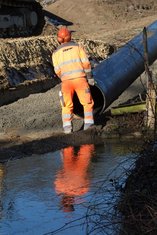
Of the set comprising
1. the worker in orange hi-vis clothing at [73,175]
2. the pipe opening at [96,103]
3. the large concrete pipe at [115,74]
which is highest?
the large concrete pipe at [115,74]

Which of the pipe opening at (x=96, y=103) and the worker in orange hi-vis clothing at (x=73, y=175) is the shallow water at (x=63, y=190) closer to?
the worker in orange hi-vis clothing at (x=73, y=175)

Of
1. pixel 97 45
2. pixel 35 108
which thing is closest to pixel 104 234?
pixel 35 108

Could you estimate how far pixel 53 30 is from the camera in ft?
94.8

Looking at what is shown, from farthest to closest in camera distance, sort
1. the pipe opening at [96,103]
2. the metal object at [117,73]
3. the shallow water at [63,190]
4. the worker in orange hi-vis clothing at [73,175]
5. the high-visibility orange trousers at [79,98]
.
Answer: the pipe opening at [96,103] → the metal object at [117,73] → the high-visibility orange trousers at [79,98] → the worker in orange hi-vis clothing at [73,175] → the shallow water at [63,190]

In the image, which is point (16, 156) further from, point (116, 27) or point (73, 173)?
point (116, 27)

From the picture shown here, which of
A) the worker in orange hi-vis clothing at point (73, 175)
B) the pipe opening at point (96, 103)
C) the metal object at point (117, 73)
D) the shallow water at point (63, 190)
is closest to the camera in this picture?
the shallow water at point (63, 190)

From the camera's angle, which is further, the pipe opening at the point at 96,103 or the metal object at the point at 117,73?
the pipe opening at the point at 96,103

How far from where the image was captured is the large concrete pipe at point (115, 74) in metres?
10.1

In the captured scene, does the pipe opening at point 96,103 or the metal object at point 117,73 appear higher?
the metal object at point 117,73

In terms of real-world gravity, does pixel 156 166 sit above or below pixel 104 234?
above

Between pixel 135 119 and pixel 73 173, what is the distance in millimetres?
3116

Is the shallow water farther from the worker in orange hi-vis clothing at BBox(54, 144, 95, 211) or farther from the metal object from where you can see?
the metal object

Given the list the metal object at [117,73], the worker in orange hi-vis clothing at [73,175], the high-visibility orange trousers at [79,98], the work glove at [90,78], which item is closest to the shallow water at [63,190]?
the worker in orange hi-vis clothing at [73,175]

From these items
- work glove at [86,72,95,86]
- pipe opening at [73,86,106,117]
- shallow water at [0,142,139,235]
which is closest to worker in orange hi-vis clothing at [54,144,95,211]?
shallow water at [0,142,139,235]
